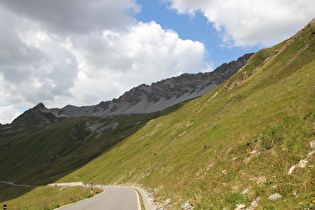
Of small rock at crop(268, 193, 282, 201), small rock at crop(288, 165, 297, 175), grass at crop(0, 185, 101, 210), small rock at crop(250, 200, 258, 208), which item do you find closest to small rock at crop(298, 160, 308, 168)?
small rock at crop(288, 165, 297, 175)

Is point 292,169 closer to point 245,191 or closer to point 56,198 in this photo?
point 245,191

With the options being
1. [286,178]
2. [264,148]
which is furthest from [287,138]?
[286,178]

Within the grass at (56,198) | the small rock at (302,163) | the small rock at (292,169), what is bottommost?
the grass at (56,198)

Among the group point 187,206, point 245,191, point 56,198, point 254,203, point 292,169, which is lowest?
point 56,198

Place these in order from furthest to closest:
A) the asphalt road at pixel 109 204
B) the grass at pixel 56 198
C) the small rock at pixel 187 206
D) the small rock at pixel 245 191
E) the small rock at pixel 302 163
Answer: the grass at pixel 56 198 → the asphalt road at pixel 109 204 → the small rock at pixel 187 206 → the small rock at pixel 245 191 → the small rock at pixel 302 163

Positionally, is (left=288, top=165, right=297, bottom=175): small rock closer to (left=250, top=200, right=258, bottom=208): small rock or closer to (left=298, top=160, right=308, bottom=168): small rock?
(left=298, top=160, right=308, bottom=168): small rock

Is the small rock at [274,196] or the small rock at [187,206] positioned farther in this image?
the small rock at [187,206]

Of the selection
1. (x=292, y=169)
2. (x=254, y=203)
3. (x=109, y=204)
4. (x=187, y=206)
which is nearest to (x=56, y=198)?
(x=109, y=204)

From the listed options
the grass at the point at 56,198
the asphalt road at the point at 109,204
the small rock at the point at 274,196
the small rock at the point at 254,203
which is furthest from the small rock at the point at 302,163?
the grass at the point at 56,198

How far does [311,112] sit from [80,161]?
6180 inches

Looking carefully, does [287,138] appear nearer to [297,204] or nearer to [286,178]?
[286,178]

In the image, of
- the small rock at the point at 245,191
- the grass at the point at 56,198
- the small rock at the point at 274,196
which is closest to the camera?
the small rock at the point at 274,196

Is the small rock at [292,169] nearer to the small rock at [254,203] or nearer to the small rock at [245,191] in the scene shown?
the small rock at [245,191]

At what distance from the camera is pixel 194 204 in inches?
608
